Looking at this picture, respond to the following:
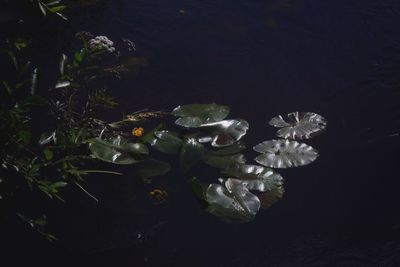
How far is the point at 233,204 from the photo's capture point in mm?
1563

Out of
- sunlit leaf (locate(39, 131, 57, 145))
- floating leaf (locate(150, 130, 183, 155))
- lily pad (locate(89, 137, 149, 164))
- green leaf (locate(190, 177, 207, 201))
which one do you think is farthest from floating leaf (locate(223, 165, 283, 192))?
sunlit leaf (locate(39, 131, 57, 145))

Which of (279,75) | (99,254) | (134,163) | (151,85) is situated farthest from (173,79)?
(99,254)

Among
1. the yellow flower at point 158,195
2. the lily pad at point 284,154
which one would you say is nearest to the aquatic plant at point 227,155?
the lily pad at point 284,154

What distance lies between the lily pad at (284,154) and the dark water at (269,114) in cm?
7

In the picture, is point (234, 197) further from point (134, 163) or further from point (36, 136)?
point (36, 136)

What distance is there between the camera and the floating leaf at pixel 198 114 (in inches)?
73.8

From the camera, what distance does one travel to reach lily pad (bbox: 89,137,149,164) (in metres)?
1.62

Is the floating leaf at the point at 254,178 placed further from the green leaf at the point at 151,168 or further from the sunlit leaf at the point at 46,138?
the sunlit leaf at the point at 46,138

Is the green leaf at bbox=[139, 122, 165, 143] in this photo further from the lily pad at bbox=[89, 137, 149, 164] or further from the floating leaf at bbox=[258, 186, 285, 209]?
the floating leaf at bbox=[258, 186, 285, 209]

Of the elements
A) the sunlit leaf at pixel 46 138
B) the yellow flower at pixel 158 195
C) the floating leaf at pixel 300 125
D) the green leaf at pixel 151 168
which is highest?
the floating leaf at pixel 300 125

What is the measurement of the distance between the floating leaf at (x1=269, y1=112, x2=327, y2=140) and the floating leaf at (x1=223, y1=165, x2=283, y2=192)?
27 cm

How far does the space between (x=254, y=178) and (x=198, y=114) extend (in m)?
0.42

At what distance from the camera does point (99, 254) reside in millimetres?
1556

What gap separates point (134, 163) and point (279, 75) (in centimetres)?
103
